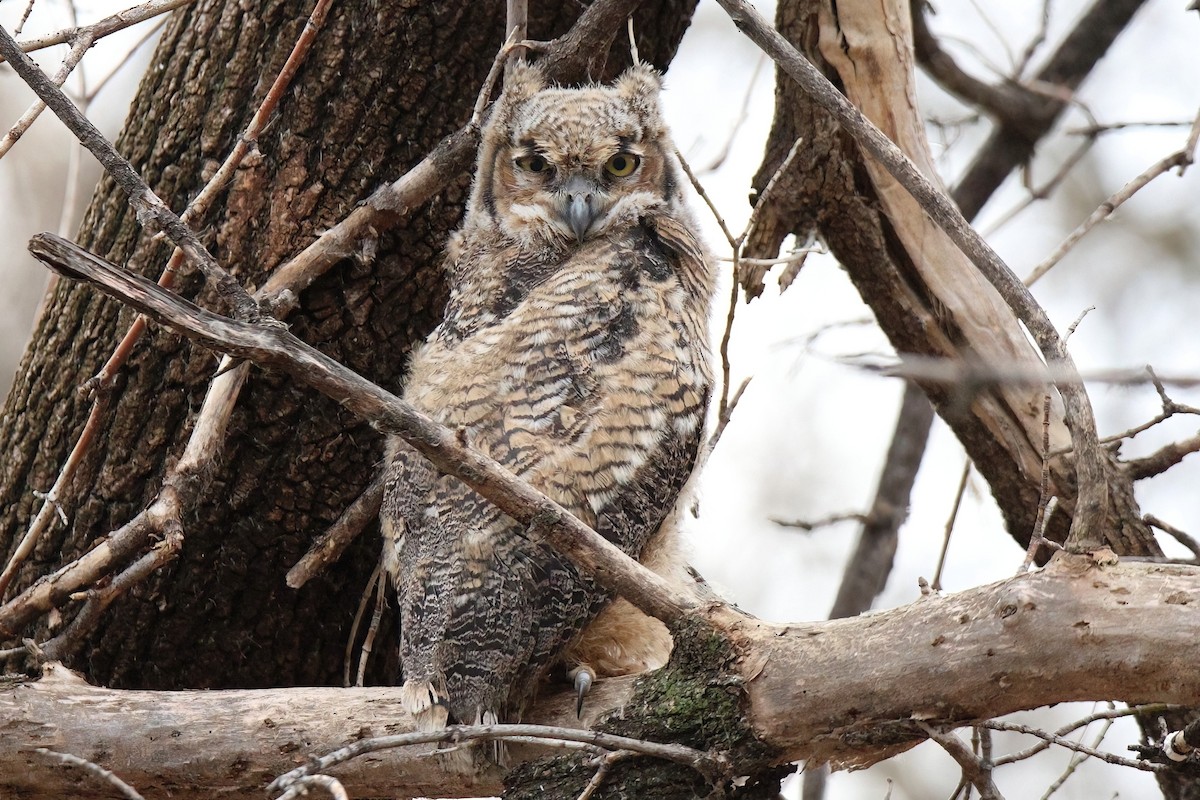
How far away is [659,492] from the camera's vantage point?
8.49 ft

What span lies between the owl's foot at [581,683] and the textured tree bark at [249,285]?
1.04 m

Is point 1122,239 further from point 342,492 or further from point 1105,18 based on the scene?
point 342,492

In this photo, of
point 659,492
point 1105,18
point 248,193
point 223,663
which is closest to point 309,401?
point 248,193

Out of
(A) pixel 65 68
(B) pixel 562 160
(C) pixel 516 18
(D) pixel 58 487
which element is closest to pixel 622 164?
(B) pixel 562 160

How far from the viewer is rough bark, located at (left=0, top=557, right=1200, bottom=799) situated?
1.83 metres

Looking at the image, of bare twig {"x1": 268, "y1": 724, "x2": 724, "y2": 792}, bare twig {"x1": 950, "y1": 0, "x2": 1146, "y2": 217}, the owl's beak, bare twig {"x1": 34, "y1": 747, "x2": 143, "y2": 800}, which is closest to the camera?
bare twig {"x1": 34, "y1": 747, "x2": 143, "y2": 800}

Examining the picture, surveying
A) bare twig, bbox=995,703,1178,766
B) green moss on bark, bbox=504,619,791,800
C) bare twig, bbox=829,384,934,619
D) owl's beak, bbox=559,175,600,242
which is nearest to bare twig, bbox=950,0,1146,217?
bare twig, bbox=829,384,934,619

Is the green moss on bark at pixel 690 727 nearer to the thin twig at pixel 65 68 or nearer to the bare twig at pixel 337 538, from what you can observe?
the bare twig at pixel 337 538

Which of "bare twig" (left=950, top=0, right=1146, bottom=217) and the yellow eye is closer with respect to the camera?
the yellow eye

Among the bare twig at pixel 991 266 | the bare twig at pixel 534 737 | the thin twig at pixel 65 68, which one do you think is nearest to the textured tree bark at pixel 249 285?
the thin twig at pixel 65 68

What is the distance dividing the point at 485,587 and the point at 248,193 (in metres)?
1.32

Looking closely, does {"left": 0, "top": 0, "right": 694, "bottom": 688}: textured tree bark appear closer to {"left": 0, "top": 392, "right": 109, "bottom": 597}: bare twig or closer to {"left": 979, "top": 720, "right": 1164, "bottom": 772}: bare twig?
{"left": 0, "top": 392, "right": 109, "bottom": 597}: bare twig

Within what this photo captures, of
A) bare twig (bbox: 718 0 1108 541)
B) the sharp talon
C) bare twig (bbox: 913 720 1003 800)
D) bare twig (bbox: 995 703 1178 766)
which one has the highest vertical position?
bare twig (bbox: 718 0 1108 541)

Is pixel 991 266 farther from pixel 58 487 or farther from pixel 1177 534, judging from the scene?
pixel 58 487
